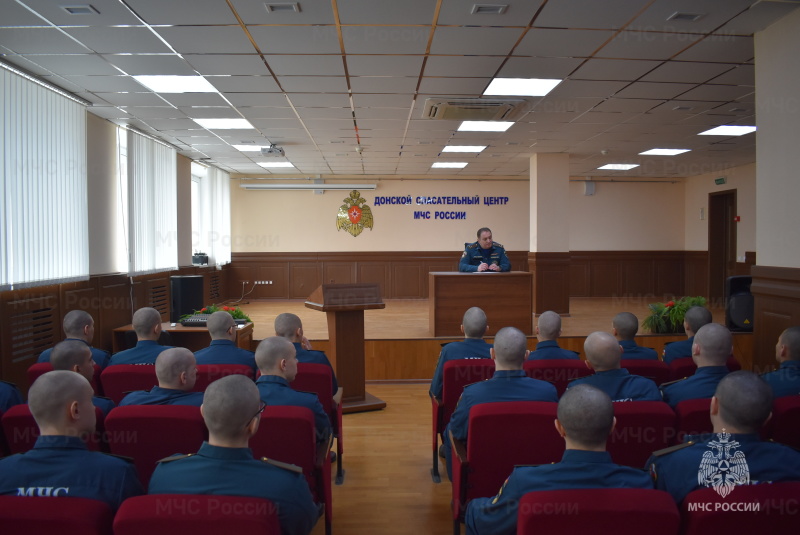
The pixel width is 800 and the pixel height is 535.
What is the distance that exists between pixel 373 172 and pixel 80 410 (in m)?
11.9

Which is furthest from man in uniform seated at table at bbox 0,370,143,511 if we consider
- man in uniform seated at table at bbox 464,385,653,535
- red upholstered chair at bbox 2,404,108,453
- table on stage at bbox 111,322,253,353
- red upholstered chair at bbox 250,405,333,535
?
table on stage at bbox 111,322,253,353

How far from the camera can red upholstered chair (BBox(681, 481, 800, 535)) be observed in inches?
59.8

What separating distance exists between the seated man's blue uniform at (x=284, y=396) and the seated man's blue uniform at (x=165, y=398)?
1.04 feet

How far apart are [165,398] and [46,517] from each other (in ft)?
4.12

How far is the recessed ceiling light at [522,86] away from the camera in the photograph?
6.12 meters

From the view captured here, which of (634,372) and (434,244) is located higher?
(434,244)

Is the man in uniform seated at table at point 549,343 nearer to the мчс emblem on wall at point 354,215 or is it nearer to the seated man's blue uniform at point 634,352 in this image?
the seated man's blue uniform at point 634,352

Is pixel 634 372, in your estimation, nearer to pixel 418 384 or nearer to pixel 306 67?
pixel 418 384

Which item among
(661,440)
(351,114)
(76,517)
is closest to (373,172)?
(351,114)

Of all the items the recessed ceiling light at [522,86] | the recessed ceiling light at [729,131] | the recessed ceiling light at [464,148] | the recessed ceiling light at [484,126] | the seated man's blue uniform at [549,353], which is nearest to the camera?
the seated man's blue uniform at [549,353]

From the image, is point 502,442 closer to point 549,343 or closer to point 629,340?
point 549,343

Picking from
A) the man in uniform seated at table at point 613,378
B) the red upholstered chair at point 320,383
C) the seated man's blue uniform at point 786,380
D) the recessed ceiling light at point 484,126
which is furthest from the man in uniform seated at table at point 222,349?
the recessed ceiling light at point 484,126

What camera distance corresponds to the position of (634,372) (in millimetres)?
3660

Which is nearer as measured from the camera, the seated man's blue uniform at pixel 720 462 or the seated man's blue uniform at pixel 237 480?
the seated man's blue uniform at pixel 237 480
